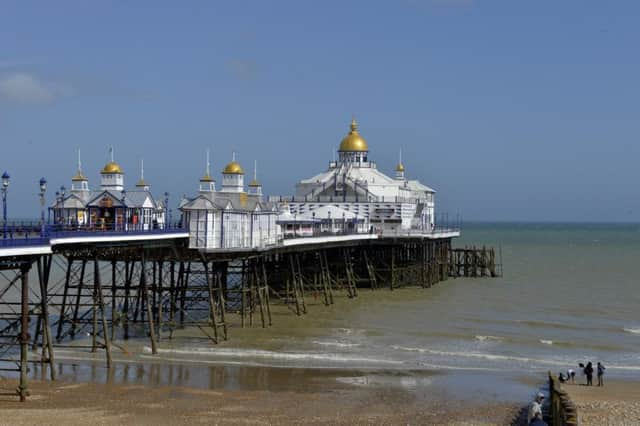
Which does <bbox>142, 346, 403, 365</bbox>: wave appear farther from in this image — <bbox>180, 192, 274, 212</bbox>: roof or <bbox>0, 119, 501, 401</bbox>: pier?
<bbox>180, 192, 274, 212</bbox>: roof

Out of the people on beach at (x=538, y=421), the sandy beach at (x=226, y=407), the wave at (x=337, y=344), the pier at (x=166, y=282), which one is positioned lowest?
the sandy beach at (x=226, y=407)

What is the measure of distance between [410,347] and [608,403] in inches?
434

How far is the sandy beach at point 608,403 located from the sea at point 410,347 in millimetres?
1405

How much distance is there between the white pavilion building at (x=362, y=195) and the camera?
66.6 metres

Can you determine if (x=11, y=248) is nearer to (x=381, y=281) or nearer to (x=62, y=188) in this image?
(x=62, y=188)

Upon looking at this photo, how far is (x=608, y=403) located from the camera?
2505cm

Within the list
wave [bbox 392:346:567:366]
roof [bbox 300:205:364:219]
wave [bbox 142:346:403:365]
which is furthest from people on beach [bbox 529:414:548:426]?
roof [bbox 300:205:364:219]

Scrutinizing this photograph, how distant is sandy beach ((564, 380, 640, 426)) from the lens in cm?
2297

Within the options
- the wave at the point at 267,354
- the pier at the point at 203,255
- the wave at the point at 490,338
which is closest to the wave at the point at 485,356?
the wave at the point at 267,354

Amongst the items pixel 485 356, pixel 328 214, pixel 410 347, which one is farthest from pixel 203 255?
pixel 328 214

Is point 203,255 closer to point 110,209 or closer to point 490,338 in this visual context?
point 110,209

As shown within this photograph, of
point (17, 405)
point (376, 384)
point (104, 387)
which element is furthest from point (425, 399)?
point (17, 405)

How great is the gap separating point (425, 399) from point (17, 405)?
31.9ft

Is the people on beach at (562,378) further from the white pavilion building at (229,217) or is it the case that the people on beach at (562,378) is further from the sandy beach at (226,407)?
the white pavilion building at (229,217)
